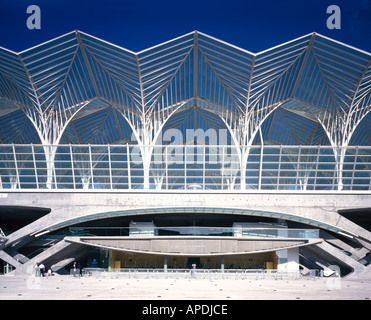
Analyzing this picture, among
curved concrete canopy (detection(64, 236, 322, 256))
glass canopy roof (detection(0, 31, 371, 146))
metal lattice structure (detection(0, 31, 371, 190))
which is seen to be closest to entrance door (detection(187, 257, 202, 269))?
curved concrete canopy (detection(64, 236, 322, 256))

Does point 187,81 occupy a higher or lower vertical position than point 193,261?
higher

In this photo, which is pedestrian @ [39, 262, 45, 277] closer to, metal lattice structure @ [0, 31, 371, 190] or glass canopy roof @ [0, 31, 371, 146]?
metal lattice structure @ [0, 31, 371, 190]

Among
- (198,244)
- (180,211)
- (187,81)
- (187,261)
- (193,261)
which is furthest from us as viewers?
(187,81)

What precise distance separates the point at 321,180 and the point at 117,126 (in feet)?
118

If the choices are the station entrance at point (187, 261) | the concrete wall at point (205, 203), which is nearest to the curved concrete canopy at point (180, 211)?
the concrete wall at point (205, 203)

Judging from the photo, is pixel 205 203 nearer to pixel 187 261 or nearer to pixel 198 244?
pixel 187 261

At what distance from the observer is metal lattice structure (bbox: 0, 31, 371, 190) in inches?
1754

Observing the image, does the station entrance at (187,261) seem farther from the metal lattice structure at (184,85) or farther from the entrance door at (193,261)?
the metal lattice structure at (184,85)

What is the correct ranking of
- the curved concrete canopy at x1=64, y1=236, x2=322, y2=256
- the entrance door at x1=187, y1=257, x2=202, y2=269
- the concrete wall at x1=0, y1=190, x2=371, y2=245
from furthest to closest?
1. the concrete wall at x1=0, y1=190, x2=371, y2=245
2. the entrance door at x1=187, y1=257, x2=202, y2=269
3. the curved concrete canopy at x1=64, y1=236, x2=322, y2=256

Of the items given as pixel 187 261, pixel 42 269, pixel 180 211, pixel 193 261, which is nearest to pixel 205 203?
pixel 180 211

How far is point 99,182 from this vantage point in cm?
4778

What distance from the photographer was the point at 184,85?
52.2 m
